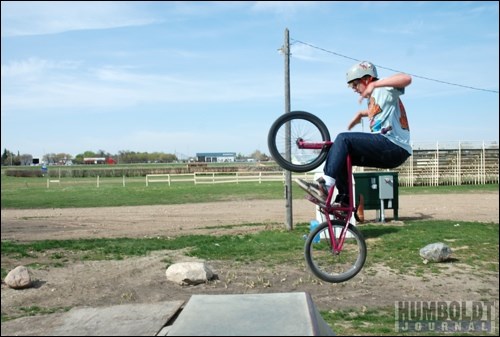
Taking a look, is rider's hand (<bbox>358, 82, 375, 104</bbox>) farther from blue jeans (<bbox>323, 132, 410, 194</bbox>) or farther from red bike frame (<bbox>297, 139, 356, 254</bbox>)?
red bike frame (<bbox>297, 139, 356, 254</bbox>)

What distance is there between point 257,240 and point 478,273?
626 centimetres

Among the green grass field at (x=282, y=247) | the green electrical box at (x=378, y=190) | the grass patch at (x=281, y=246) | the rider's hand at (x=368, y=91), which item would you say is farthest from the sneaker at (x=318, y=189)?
the green electrical box at (x=378, y=190)

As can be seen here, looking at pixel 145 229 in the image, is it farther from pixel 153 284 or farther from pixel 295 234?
pixel 153 284

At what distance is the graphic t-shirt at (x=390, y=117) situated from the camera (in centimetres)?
567

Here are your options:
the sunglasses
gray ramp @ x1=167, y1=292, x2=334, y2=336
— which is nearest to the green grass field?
gray ramp @ x1=167, y1=292, x2=334, y2=336

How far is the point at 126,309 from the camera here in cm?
823

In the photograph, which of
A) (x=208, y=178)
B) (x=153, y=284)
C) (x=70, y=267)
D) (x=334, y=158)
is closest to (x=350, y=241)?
(x=153, y=284)

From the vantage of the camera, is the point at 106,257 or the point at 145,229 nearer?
the point at 106,257

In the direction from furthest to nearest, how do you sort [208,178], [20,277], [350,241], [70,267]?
[208,178], [350,241], [70,267], [20,277]

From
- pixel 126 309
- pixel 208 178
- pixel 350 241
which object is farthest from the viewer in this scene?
pixel 208 178

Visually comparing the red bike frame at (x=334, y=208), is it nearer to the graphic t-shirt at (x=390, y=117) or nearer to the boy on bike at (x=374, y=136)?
the boy on bike at (x=374, y=136)

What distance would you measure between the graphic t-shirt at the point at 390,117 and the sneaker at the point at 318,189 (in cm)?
82

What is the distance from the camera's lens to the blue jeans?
560 cm

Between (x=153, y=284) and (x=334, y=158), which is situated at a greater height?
(x=334, y=158)
